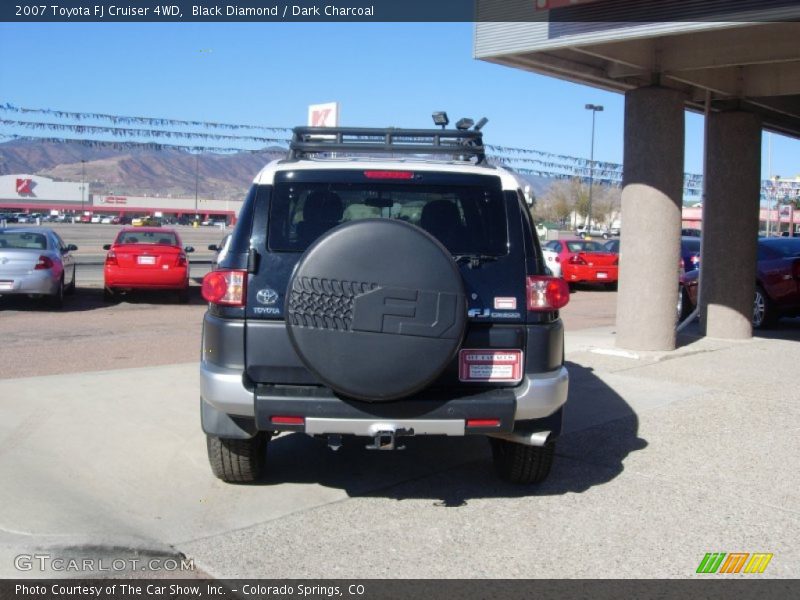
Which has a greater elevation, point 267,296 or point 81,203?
point 81,203

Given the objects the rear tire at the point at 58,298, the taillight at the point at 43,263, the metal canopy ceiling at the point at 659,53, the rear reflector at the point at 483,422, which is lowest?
the rear tire at the point at 58,298

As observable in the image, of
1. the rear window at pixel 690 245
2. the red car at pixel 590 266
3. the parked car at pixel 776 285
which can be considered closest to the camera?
the parked car at pixel 776 285

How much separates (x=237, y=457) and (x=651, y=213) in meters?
6.94

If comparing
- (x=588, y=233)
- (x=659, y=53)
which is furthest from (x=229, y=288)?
(x=588, y=233)

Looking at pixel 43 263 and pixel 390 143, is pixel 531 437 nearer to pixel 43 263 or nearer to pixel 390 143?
pixel 390 143

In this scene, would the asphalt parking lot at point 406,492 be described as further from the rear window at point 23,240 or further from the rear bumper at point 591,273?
the rear bumper at point 591,273

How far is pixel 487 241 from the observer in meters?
5.14

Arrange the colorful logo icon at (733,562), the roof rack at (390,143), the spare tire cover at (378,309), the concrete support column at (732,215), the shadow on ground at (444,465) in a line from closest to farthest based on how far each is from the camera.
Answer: the colorful logo icon at (733,562) → the spare tire cover at (378,309) → the shadow on ground at (444,465) → the roof rack at (390,143) → the concrete support column at (732,215)

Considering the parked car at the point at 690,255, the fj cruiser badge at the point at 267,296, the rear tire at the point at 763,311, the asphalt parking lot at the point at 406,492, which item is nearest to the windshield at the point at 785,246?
the rear tire at the point at 763,311

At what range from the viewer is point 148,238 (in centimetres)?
1775

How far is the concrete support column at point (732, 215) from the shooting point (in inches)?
491

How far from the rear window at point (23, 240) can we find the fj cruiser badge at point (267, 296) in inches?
465

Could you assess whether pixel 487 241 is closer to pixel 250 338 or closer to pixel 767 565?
pixel 250 338

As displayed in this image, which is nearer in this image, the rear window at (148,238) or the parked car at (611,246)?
the rear window at (148,238)
